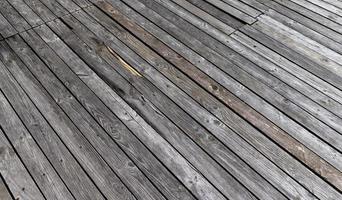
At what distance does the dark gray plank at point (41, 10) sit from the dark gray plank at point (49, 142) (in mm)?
709

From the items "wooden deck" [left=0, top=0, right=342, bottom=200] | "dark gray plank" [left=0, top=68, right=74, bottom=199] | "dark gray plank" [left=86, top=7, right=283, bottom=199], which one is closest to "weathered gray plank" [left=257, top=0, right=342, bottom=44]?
"wooden deck" [left=0, top=0, right=342, bottom=200]

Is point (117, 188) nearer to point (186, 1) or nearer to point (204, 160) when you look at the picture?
point (204, 160)

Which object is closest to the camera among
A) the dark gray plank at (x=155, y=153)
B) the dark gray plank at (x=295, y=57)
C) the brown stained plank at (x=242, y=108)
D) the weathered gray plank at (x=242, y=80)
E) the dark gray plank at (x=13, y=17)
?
the dark gray plank at (x=155, y=153)

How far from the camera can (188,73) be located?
2811mm

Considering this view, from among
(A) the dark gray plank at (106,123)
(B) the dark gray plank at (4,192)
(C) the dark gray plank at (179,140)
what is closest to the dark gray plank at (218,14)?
(C) the dark gray plank at (179,140)

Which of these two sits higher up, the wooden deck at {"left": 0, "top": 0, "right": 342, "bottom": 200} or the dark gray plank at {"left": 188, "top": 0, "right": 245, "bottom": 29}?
the dark gray plank at {"left": 188, "top": 0, "right": 245, "bottom": 29}

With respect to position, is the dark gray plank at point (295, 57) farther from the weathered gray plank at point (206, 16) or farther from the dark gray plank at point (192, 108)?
the dark gray plank at point (192, 108)

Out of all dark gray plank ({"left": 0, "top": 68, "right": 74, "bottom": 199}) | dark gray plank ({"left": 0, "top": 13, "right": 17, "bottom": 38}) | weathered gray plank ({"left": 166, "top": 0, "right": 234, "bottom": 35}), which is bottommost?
dark gray plank ({"left": 0, "top": 68, "right": 74, "bottom": 199})

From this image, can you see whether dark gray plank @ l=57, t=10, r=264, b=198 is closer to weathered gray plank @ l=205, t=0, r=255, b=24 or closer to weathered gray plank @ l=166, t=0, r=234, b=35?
weathered gray plank @ l=166, t=0, r=234, b=35

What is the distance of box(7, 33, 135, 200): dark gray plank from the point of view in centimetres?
208

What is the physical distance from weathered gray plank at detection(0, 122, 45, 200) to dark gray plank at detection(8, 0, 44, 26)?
4.63 ft

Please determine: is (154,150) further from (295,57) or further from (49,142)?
(295,57)

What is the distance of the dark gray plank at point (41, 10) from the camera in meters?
3.24

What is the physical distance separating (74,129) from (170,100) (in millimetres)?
771
